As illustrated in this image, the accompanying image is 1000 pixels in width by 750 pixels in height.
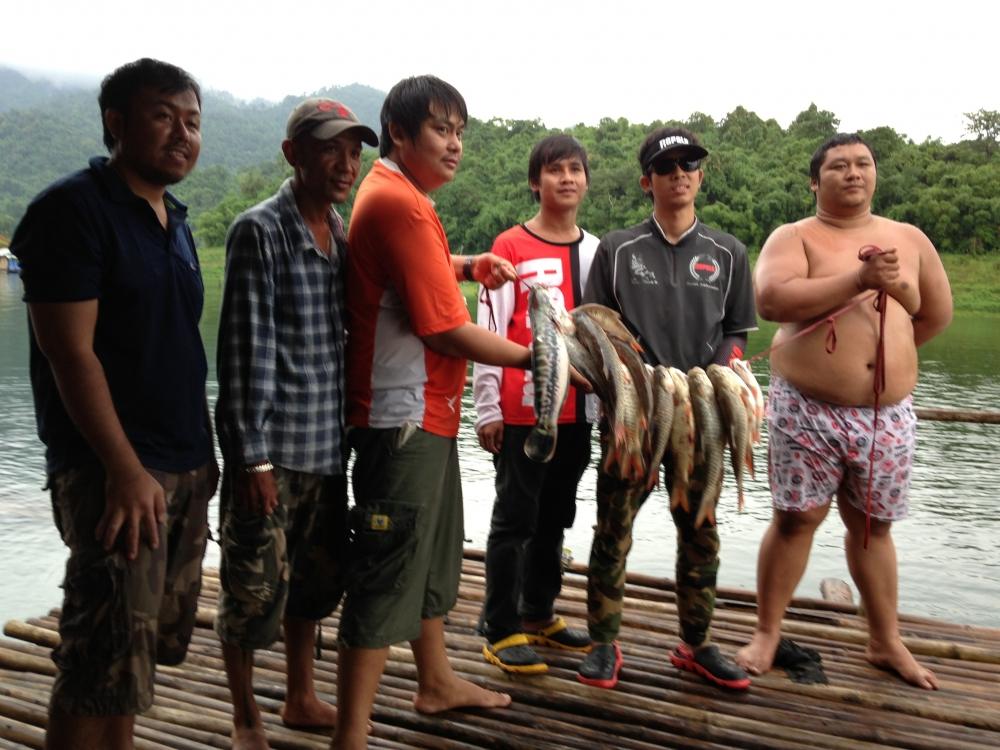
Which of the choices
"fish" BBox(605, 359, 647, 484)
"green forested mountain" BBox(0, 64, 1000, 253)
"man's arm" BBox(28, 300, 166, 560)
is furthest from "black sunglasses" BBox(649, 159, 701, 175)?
"green forested mountain" BBox(0, 64, 1000, 253)

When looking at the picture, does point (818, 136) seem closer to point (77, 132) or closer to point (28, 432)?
point (28, 432)

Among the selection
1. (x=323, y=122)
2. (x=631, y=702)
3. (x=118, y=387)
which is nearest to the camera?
(x=118, y=387)

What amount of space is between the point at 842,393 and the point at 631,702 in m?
1.40

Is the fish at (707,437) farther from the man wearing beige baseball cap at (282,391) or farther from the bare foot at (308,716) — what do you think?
the bare foot at (308,716)

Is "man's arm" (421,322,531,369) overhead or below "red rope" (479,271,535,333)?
below

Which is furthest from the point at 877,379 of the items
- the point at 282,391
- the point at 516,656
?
the point at 282,391

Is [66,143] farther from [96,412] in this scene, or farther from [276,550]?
[96,412]

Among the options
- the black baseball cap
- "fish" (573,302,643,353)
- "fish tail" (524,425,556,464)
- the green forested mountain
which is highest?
the green forested mountain

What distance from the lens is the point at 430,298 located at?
8.71 feet

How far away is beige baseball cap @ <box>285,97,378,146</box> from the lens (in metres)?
2.71

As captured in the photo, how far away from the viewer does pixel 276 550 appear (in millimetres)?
2688

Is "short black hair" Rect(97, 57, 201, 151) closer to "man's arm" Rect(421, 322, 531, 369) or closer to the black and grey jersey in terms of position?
"man's arm" Rect(421, 322, 531, 369)

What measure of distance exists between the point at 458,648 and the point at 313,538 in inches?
46.8

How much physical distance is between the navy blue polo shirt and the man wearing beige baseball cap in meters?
0.14
